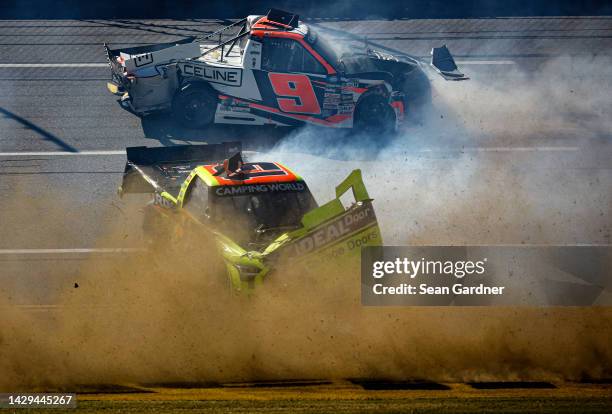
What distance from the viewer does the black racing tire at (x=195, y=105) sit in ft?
52.0

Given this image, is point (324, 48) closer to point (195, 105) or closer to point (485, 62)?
point (195, 105)

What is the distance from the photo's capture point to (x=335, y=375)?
9.29 meters

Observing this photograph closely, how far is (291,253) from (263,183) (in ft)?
4.77

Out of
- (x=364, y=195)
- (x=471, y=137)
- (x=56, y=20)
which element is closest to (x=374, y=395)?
(x=364, y=195)

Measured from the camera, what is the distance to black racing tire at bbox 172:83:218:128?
624 inches

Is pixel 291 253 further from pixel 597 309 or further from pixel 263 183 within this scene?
pixel 597 309

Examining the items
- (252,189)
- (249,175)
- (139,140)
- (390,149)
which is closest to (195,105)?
(139,140)

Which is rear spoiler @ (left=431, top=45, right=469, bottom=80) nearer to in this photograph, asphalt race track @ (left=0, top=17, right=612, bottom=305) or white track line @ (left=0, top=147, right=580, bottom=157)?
asphalt race track @ (left=0, top=17, right=612, bottom=305)

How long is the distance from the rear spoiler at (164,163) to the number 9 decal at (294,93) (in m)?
3.66

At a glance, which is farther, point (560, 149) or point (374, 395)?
point (560, 149)

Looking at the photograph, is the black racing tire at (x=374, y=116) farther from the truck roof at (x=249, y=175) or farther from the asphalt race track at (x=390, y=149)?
the truck roof at (x=249, y=175)

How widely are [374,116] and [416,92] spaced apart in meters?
1.17

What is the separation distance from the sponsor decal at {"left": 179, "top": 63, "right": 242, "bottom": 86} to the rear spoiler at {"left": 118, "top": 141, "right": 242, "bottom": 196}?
3.71 meters

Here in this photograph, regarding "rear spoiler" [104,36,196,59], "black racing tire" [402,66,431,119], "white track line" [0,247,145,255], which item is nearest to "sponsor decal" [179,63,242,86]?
"rear spoiler" [104,36,196,59]
